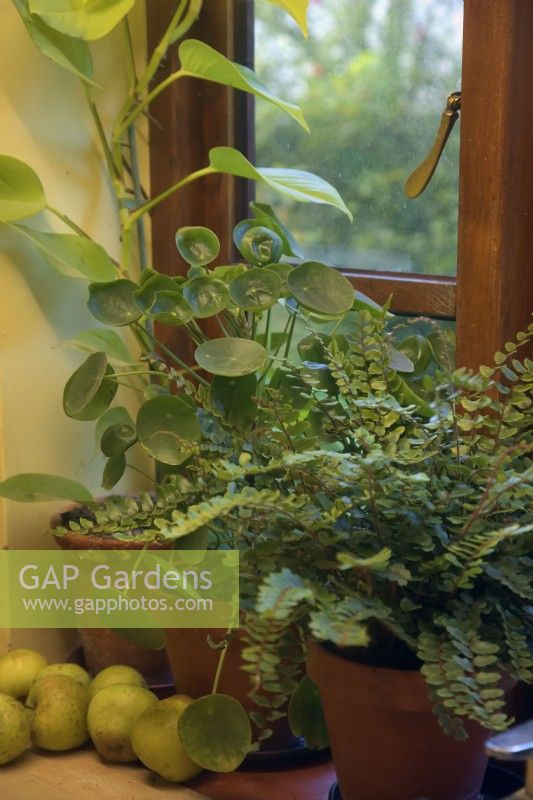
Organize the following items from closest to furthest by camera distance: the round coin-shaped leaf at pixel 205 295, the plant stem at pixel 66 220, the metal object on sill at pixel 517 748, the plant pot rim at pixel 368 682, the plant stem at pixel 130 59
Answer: the metal object on sill at pixel 517 748 → the plant pot rim at pixel 368 682 → the round coin-shaped leaf at pixel 205 295 → the plant stem at pixel 66 220 → the plant stem at pixel 130 59

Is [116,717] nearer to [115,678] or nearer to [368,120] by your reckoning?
[115,678]

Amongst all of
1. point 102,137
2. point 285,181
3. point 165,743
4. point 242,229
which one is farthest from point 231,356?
point 102,137

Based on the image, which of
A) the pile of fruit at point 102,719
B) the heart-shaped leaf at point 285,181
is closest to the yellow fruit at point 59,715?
the pile of fruit at point 102,719

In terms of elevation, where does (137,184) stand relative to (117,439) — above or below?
above

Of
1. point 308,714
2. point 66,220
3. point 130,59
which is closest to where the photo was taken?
point 308,714

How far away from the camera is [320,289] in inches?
42.8

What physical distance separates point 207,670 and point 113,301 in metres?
0.41

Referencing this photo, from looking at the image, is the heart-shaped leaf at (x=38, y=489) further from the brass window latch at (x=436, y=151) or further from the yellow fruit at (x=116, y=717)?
the brass window latch at (x=436, y=151)

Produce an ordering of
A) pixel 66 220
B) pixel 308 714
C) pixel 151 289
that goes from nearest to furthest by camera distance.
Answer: pixel 308 714 < pixel 151 289 < pixel 66 220

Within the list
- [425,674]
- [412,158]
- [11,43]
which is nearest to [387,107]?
[412,158]

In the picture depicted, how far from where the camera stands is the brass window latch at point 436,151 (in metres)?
1.16

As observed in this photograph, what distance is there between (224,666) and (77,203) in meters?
0.66

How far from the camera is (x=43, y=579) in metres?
1.36

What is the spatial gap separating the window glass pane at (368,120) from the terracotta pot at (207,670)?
0.52 m
